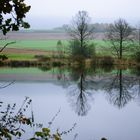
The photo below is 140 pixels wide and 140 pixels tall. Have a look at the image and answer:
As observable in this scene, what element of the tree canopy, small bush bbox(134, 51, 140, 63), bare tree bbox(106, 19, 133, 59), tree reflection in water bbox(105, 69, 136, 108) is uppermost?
the tree canopy

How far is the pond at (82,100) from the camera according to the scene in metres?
13.3

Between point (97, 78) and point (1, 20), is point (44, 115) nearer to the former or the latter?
point (1, 20)

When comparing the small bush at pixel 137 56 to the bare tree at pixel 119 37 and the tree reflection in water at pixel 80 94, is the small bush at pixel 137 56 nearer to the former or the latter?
the bare tree at pixel 119 37

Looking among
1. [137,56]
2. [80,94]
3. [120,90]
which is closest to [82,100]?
[80,94]

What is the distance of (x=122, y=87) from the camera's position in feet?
88.2

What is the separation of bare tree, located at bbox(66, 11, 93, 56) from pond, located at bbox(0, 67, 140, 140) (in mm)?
6554

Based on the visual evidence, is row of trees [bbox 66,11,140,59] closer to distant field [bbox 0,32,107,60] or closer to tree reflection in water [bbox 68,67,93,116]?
distant field [bbox 0,32,107,60]

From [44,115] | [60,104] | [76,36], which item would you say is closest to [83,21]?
[76,36]

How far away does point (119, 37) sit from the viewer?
43344mm

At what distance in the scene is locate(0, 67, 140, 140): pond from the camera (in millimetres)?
13266

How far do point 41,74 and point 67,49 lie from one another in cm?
1085

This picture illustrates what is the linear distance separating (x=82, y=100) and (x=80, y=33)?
83.2ft

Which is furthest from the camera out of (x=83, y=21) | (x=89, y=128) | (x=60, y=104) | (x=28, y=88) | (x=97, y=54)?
(x=83, y=21)

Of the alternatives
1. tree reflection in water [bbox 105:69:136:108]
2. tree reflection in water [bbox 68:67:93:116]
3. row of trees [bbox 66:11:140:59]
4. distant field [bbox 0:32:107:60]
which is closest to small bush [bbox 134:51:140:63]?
row of trees [bbox 66:11:140:59]
